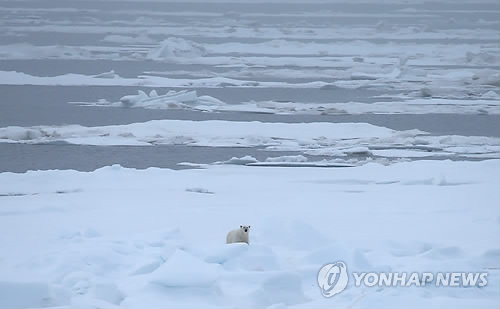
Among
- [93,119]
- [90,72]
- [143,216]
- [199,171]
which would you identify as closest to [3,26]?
[90,72]

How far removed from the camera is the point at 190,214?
5.97 m

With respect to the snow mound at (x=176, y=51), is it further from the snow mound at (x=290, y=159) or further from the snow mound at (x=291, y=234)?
the snow mound at (x=291, y=234)

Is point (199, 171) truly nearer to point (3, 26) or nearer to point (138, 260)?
point (138, 260)

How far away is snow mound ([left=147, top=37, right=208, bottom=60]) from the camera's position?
17.9m

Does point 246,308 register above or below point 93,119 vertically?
below

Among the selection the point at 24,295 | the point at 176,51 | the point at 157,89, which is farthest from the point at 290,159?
the point at 176,51

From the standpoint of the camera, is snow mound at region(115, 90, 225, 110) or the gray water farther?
snow mound at region(115, 90, 225, 110)

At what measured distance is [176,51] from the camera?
1814 centimetres

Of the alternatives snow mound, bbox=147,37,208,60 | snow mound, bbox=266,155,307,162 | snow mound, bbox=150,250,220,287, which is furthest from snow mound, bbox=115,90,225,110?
snow mound, bbox=150,250,220,287

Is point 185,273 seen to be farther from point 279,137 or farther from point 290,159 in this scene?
point 279,137

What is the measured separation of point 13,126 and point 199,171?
3274 mm

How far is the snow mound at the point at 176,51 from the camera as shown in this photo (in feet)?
58.8

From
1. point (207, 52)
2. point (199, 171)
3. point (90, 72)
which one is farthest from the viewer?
point (207, 52)

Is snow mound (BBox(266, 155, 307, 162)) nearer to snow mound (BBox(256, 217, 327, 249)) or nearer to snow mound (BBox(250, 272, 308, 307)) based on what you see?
snow mound (BBox(256, 217, 327, 249))
